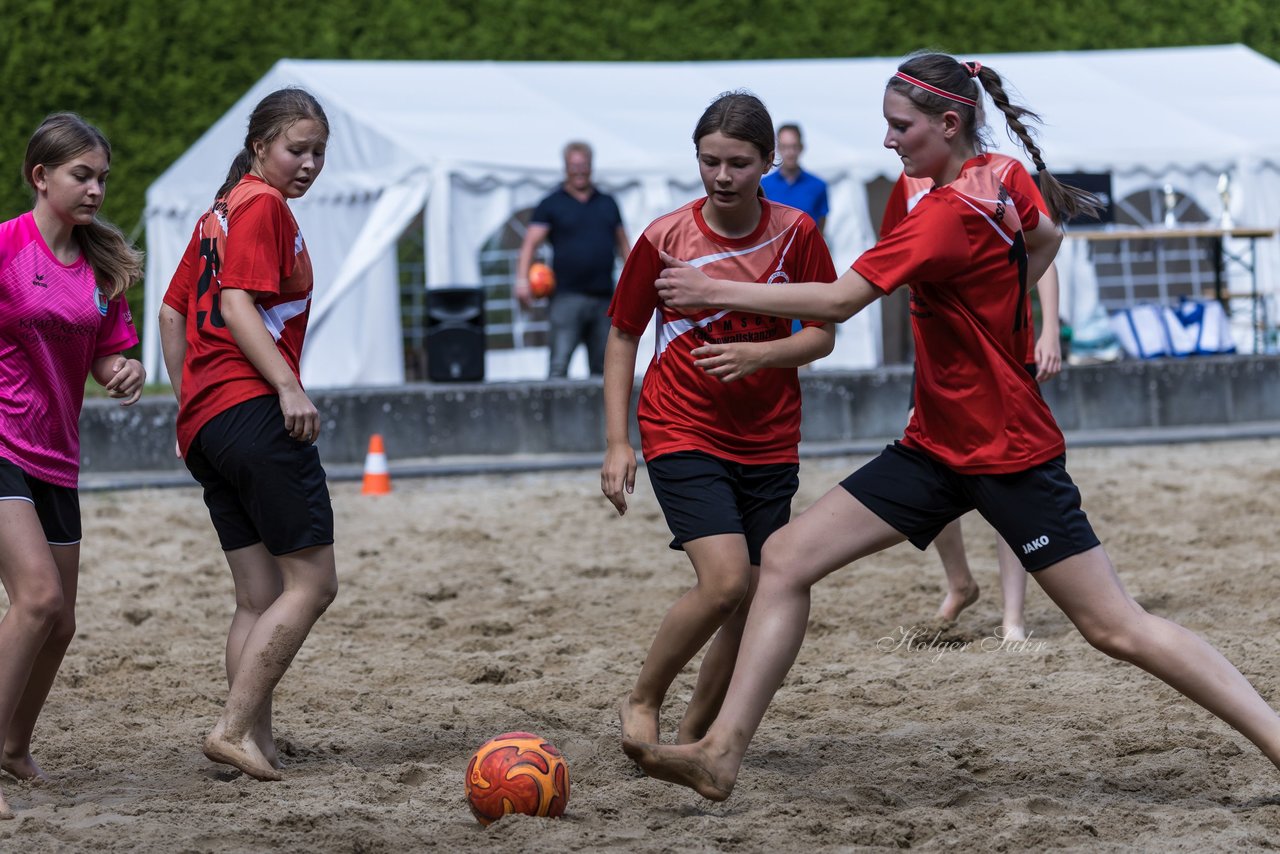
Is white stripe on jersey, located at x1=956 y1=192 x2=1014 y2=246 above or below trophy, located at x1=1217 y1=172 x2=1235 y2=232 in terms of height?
below

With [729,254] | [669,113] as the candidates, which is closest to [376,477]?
[729,254]

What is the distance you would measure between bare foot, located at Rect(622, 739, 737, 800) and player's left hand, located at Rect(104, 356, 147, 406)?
172cm

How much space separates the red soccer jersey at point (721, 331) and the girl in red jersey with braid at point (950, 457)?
1.25 feet

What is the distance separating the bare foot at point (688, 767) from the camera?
3.66 meters

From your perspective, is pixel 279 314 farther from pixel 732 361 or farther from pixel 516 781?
pixel 516 781

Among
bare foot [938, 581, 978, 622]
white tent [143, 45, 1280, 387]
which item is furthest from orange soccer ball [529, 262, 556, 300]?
bare foot [938, 581, 978, 622]

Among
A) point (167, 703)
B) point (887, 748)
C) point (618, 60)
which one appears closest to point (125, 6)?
point (618, 60)

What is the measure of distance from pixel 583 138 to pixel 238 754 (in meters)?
11.5

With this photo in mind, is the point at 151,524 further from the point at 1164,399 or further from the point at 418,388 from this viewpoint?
the point at 1164,399

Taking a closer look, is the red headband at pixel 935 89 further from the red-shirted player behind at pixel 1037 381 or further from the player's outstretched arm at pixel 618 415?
the player's outstretched arm at pixel 618 415

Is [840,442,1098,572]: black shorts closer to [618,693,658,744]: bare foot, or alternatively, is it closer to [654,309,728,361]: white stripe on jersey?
[654,309,728,361]: white stripe on jersey

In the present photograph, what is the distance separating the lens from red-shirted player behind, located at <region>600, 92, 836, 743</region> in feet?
13.3

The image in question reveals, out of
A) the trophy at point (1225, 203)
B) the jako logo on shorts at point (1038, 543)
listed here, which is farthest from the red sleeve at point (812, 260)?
the trophy at point (1225, 203)

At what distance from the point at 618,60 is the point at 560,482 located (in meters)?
10.3
